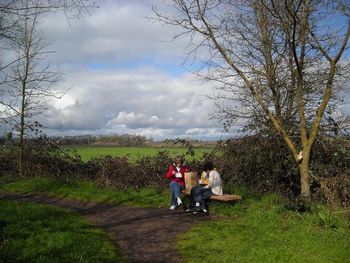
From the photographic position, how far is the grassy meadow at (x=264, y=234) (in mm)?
8234

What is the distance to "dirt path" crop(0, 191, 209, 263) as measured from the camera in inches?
348

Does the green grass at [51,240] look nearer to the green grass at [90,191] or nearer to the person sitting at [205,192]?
the person sitting at [205,192]

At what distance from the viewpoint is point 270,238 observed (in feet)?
30.4

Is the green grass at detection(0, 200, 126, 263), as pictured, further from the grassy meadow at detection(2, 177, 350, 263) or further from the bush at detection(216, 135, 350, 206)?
the bush at detection(216, 135, 350, 206)

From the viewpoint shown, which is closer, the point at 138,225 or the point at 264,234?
the point at 264,234

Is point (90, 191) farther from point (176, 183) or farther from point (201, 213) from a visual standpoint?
point (201, 213)

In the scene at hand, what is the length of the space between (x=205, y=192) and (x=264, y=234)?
3.72m

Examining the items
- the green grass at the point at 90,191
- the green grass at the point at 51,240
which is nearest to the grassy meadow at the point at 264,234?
the green grass at the point at 90,191

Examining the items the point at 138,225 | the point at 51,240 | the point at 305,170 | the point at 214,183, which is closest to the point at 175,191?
the point at 214,183

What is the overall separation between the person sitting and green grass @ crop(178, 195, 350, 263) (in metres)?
1.01

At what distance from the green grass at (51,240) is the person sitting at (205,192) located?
3351 millimetres

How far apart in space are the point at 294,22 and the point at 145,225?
611 cm

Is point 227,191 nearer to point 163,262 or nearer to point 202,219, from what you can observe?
point 202,219

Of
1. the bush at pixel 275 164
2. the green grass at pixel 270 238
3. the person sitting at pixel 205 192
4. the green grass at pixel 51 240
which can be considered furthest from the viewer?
the bush at pixel 275 164
